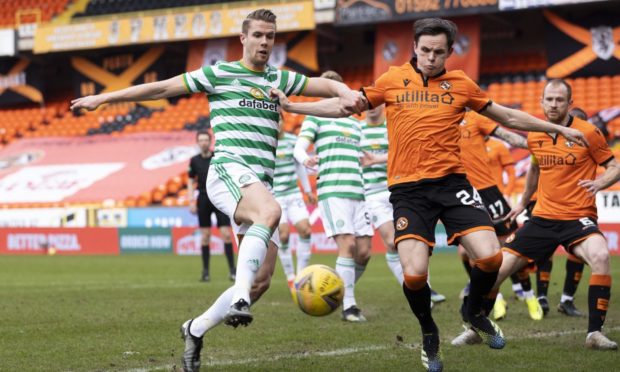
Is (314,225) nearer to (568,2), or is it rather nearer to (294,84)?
(568,2)

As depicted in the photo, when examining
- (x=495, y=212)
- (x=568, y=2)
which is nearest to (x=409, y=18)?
(x=568, y=2)

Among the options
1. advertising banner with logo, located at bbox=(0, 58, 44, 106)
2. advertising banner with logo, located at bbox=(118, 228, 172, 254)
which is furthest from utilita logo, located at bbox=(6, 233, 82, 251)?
advertising banner with logo, located at bbox=(0, 58, 44, 106)

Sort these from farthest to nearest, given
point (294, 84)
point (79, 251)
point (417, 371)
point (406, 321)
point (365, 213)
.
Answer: point (79, 251) < point (365, 213) < point (406, 321) < point (294, 84) < point (417, 371)

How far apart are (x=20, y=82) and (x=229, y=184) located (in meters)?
33.4

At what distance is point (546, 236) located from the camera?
791 centimetres

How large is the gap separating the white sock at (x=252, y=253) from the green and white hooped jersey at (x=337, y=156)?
3980 millimetres

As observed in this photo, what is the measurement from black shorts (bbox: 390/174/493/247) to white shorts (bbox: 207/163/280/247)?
918 mm

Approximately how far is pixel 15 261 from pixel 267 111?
16084 mm

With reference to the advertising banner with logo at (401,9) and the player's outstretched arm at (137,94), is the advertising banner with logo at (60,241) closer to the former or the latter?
the advertising banner with logo at (401,9)

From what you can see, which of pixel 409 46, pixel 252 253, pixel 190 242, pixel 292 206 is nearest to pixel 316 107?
pixel 252 253

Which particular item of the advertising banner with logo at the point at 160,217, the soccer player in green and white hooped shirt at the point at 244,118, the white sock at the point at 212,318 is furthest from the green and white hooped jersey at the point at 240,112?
the advertising banner with logo at the point at 160,217

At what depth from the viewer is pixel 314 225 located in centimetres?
2248

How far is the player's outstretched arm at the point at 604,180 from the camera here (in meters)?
7.42

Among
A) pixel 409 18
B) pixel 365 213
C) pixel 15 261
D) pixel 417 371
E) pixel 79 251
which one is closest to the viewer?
pixel 417 371
